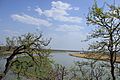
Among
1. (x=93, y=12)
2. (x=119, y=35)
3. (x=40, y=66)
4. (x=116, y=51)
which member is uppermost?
(x=93, y=12)

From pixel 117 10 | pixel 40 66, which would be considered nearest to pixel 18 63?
pixel 40 66

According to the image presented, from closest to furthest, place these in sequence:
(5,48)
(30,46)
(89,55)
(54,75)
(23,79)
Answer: (89,55), (30,46), (5,48), (54,75), (23,79)

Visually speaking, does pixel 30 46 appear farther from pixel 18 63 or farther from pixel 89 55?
pixel 89 55

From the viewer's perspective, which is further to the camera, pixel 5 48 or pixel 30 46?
pixel 5 48

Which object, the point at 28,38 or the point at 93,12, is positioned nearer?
the point at 93,12

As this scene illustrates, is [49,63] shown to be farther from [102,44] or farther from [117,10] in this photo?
[117,10]

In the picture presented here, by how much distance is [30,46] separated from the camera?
1930 cm

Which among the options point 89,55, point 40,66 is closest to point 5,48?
point 40,66

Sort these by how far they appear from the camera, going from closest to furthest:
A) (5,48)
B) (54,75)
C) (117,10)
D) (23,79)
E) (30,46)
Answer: (117,10)
(30,46)
(5,48)
(54,75)
(23,79)

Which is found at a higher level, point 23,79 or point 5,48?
point 5,48

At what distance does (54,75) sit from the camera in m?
27.0

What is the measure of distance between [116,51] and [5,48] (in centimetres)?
1218

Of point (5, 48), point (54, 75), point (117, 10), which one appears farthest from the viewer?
point (54, 75)

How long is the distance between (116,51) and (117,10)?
2.33 meters
